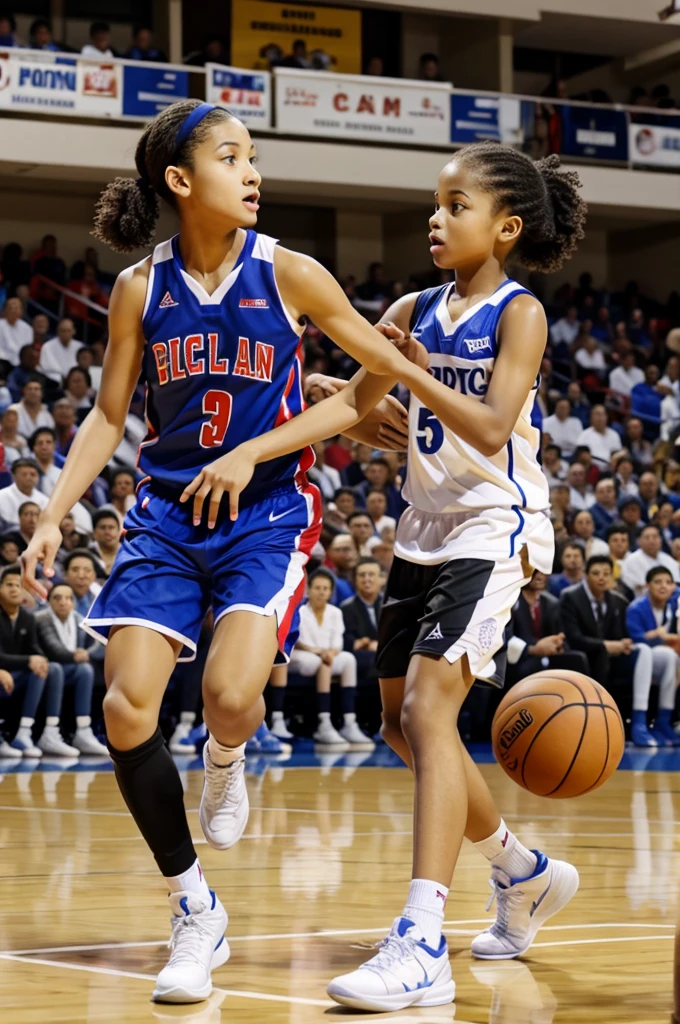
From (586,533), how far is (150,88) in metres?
7.31

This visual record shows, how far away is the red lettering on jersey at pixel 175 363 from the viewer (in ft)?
12.0

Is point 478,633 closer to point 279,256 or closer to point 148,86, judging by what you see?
point 279,256

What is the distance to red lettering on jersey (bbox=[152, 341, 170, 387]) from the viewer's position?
3.66 meters

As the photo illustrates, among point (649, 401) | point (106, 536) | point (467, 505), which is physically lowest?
point (106, 536)

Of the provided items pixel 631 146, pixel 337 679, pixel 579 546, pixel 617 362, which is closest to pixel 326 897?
pixel 337 679

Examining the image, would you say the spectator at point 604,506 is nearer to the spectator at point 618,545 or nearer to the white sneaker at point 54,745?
the spectator at point 618,545

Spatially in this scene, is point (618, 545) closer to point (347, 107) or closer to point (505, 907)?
point (347, 107)

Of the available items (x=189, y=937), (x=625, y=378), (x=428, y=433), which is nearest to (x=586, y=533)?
(x=625, y=378)

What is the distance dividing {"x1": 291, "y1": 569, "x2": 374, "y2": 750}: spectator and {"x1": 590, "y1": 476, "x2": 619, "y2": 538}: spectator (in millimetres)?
4123

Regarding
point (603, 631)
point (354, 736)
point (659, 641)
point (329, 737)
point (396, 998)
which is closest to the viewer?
point (396, 998)

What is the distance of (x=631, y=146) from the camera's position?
63.8 feet

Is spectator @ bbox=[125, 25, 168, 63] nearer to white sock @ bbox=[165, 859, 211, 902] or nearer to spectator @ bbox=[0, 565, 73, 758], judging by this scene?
spectator @ bbox=[0, 565, 73, 758]

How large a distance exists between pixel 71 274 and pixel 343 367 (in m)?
3.08

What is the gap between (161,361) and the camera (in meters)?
3.67
